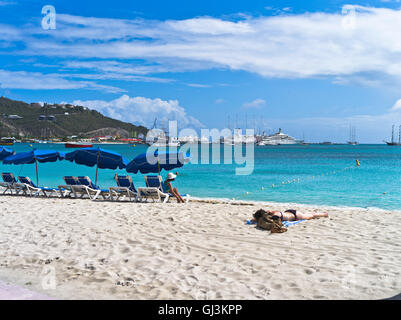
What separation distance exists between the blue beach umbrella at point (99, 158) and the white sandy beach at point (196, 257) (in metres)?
4.59

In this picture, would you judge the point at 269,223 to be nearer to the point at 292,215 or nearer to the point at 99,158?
the point at 292,215

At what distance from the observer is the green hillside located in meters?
151

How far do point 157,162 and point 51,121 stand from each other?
520 feet

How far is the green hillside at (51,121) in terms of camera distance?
151250 mm

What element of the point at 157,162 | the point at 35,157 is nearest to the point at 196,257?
the point at 157,162

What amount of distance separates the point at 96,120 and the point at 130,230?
171m

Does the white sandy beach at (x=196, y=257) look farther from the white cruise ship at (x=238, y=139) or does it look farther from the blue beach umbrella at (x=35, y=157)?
the white cruise ship at (x=238, y=139)

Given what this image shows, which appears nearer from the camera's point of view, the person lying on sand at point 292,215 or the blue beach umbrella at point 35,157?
the person lying on sand at point 292,215

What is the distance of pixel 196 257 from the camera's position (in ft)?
18.8

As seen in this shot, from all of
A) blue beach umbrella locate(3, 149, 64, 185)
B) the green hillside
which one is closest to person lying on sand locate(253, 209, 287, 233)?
blue beach umbrella locate(3, 149, 64, 185)

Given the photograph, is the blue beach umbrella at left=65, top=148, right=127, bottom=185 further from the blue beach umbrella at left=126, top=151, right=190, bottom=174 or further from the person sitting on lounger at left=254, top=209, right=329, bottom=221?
the person sitting on lounger at left=254, top=209, right=329, bottom=221

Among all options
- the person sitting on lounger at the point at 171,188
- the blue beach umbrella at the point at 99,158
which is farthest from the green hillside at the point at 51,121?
the person sitting on lounger at the point at 171,188
